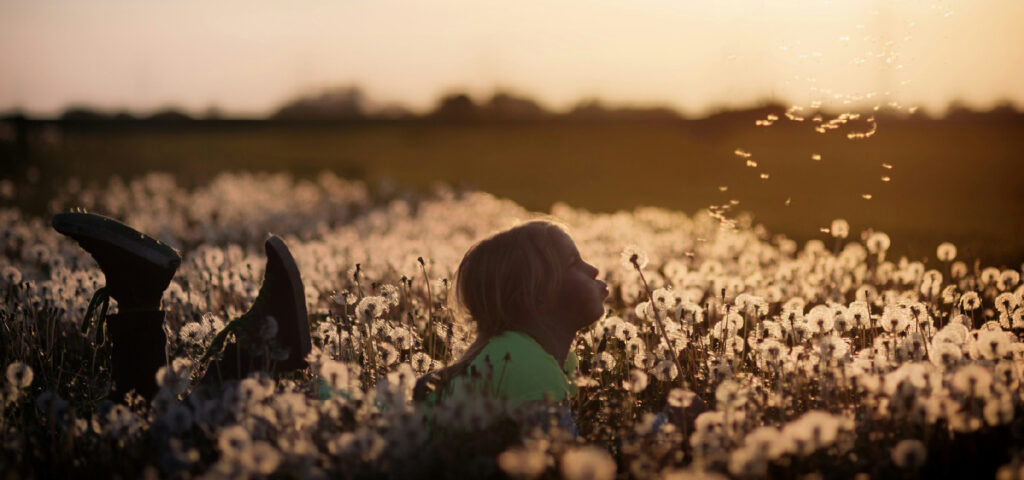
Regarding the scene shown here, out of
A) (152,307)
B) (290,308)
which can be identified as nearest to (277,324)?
(290,308)

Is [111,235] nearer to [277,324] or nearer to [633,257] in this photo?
[277,324]

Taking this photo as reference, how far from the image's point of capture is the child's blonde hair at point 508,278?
4.13 metres

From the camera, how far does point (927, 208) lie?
79.2ft

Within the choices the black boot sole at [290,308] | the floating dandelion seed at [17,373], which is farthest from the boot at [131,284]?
the floating dandelion seed at [17,373]

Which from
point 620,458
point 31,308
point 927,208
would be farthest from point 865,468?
point 927,208

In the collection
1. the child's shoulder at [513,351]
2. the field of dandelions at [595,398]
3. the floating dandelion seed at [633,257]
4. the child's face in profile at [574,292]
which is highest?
the floating dandelion seed at [633,257]

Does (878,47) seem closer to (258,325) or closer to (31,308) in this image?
(258,325)

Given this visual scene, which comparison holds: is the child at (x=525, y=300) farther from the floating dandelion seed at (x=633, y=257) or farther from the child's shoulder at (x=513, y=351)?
the floating dandelion seed at (x=633, y=257)

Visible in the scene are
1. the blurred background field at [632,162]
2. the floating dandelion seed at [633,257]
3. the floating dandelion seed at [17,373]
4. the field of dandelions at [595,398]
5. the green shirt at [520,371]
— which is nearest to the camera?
the field of dandelions at [595,398]

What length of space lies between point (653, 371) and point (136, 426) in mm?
2358

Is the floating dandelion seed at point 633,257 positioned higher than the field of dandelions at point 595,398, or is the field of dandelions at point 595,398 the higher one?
the floating dandelion seed at point 633,257

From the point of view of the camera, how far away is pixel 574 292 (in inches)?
165

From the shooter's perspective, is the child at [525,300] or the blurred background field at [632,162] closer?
the child at [525,300]

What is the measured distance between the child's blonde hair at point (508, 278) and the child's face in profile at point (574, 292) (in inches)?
1.4
